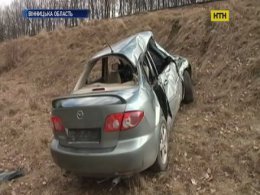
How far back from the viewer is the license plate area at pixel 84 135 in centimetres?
313

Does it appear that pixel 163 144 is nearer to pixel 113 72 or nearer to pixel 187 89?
pixel 113 72

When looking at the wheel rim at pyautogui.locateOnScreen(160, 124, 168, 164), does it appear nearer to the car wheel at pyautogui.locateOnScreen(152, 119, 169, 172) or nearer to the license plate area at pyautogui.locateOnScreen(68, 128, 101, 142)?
the car wheel at pyautogui.locateOnScreen(152, 119, 169, 172)

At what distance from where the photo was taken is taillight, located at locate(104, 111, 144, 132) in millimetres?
3021

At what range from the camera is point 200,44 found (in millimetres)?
8258

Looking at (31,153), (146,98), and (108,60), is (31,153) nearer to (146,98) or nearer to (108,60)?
(108,60)

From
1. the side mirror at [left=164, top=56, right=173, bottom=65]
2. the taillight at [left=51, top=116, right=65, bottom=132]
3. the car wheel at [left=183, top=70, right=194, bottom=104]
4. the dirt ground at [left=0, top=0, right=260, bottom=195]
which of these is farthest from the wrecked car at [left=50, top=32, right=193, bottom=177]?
the car wheel at [left=183, top=70, right=194, bottom=104]

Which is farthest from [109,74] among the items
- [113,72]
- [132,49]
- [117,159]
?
[117,159]

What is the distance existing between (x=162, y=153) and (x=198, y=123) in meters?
A: 1.69

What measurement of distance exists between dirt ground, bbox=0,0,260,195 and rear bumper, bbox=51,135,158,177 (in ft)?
2.10

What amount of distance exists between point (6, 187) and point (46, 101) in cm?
511

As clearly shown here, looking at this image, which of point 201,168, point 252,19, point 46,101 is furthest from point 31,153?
point 252,19

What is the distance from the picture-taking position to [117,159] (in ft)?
9.73

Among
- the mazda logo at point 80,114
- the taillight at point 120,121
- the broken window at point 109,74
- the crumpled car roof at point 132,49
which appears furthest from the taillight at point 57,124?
the crumpled car roof at point 132,49

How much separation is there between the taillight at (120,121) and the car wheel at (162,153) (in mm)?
631
